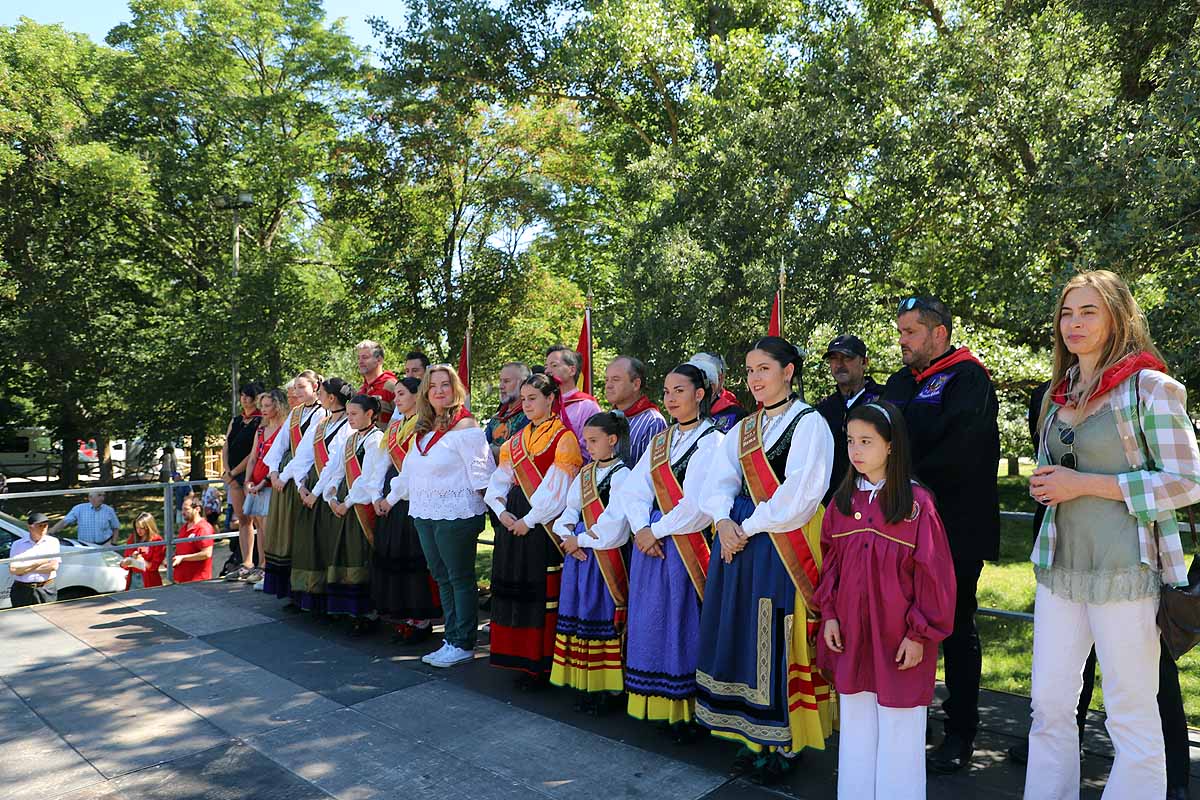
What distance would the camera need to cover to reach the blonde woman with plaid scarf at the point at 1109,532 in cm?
297

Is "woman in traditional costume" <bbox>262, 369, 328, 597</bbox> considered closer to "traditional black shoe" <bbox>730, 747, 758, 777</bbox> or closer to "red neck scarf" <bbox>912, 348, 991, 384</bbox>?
"traditional black shoe" <bbox>730, 747, 758, 777</bbox>

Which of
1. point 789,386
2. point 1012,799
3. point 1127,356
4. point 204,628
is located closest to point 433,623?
point 204,628

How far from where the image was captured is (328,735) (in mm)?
4461

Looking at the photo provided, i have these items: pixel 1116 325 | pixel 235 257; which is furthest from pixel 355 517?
pixel 235 257

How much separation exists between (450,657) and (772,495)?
274 cm

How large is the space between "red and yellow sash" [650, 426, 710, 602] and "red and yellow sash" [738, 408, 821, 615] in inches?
17.7

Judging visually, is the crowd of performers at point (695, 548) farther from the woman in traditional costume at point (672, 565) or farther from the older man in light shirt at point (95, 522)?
the older man in light shirt at point (95, 522)

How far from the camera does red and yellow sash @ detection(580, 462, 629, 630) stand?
4.71 metres

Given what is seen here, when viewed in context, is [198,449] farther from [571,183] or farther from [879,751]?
[879,751]

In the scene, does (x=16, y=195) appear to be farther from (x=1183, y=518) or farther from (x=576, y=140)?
(x=1183, y=518)

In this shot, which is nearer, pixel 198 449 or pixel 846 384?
pixel 846 384

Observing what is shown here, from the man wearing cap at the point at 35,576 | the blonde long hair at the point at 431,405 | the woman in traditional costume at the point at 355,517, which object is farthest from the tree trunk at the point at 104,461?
the blonde long hair at the point at 431,405

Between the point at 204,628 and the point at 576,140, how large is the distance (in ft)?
43.8

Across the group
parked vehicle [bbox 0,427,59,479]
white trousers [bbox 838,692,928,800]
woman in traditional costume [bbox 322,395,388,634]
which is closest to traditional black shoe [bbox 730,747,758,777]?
white trousers [bbox 838,692,928,800]
